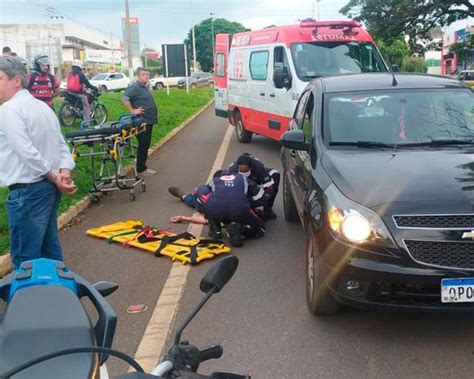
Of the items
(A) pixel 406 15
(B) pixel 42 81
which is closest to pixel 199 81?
(A) pixel 406 15

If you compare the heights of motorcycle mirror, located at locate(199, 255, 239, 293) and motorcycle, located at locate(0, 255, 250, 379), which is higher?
motorcycle mirror, located at locate(199, 255, 239, 293)

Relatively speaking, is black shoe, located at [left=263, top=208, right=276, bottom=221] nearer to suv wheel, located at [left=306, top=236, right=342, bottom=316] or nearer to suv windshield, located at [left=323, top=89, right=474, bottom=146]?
suv windshield, located at [left=323, top=89, right=474, bottom=146]

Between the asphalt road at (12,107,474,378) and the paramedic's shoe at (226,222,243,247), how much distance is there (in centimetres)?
8

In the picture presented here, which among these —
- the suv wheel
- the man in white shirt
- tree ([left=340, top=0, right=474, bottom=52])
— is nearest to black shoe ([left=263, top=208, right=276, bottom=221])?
the suv wheel

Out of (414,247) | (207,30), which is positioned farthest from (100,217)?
(207,30)

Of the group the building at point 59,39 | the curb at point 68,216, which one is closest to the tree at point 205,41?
the building at point 59,39

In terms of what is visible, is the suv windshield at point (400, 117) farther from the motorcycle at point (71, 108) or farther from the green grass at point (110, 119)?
the motorcycle at point (71, 108)

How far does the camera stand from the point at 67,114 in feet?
50.4

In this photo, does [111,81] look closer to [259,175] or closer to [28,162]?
[259,175]

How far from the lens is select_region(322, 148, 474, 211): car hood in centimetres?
363

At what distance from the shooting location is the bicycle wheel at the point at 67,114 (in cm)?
1516

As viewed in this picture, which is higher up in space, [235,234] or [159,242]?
[235,234]

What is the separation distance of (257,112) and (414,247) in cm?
932

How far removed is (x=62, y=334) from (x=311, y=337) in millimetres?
2428
